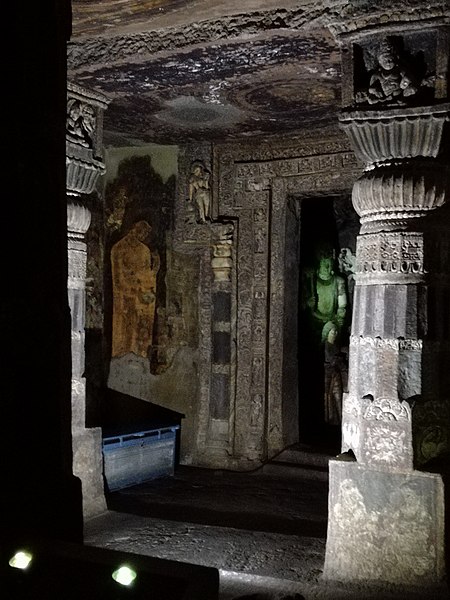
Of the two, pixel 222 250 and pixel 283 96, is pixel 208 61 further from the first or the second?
pixel 222 250

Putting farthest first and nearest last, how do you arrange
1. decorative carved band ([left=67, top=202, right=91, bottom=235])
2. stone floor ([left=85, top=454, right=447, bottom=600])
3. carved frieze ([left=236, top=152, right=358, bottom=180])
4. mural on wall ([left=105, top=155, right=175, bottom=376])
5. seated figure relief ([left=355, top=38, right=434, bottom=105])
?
mural on wall ([left=105, top=155, right=175, bottom=376]) → carved frieze ([left=236, top=152, right=358, bottom=180]) → decorative carved band ([left=67, top=202, right=91, bottom=235]) → stone floor ([left=85, top=454, right=447, bottom=600]) → seated figure relief ([left=355, top=38, right=434, bottom=105])

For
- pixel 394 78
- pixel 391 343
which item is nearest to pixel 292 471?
pixel 391 343

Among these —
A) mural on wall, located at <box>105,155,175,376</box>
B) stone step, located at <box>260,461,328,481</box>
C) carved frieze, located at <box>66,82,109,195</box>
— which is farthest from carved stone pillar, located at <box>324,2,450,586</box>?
mural on wall, located at <box>105,155,175,376</box>

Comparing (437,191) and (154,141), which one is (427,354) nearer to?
(437,191)

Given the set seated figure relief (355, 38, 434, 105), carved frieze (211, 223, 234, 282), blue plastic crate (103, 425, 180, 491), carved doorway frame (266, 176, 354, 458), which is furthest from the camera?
carved frieze (211, 223, 234, 282)

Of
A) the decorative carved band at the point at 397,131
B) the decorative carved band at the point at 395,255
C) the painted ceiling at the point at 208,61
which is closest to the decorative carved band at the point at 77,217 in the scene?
the painted ceiling at the point at 208,61

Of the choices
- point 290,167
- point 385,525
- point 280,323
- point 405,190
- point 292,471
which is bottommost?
point 292,471

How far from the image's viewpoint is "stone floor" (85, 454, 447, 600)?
458 centimetres

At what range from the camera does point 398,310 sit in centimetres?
432

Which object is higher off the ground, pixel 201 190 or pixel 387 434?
pixel 201 190

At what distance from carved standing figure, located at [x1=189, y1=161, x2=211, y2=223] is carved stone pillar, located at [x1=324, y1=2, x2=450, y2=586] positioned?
13.9ft

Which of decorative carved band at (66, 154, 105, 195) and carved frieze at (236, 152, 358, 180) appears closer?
decorative carved band at (66, 154, 105, 195)

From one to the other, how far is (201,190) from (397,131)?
15.1ft

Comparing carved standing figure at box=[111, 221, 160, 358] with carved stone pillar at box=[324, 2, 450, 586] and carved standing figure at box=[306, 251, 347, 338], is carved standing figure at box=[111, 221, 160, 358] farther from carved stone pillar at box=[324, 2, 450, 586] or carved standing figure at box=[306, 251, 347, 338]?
carved stone pillar at box=[324, 2, 450, 586]
